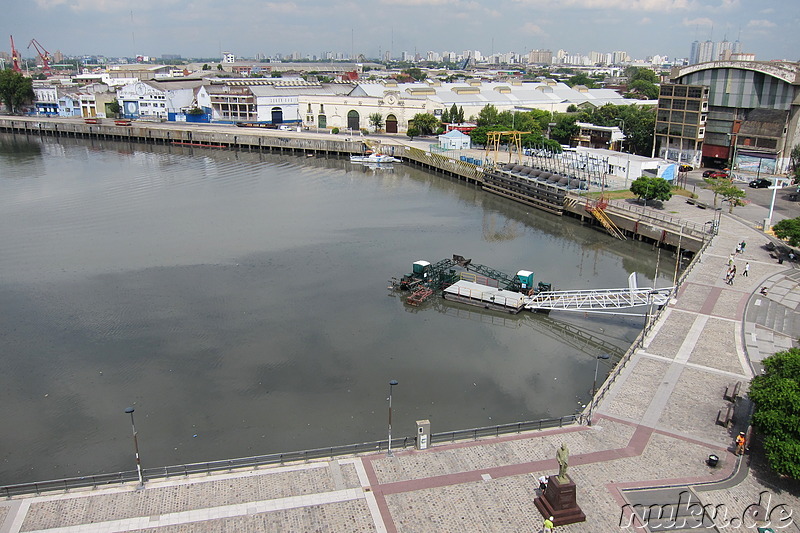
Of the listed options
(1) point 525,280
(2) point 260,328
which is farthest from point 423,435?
(1) point 525,280

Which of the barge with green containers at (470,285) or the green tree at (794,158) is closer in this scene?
the barge with green containers at (470,285)

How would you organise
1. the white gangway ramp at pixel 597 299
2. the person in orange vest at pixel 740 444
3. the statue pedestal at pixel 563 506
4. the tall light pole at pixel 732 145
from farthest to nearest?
the tall light pole at pixel 732 145 < the white gangway ramp at pixel 597 299 < the person in orange vest at pixel 740 444 < the statue pedestal at pixel 563 506

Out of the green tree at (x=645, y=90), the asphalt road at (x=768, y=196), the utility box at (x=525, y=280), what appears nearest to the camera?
the utility box at (x=525, y=280)

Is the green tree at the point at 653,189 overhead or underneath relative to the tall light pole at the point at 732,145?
underneath

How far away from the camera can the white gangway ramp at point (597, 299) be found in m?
26.5

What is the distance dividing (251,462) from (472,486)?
5.65 m

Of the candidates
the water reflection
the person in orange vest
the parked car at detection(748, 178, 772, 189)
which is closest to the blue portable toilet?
the water reflection

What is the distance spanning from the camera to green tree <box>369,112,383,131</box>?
8358 cm

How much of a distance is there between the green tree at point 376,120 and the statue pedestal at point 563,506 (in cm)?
7364

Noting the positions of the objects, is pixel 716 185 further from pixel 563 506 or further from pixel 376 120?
pixel 376 120

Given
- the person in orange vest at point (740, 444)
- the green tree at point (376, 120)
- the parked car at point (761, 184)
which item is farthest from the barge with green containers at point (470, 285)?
the green tree at point (376, 120)

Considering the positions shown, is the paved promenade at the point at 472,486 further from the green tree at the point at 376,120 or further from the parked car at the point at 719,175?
the green tree at the point at 376,120

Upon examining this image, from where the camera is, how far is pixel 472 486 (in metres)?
15.1

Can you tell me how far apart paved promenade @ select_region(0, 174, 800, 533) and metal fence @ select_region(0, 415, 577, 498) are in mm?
254
